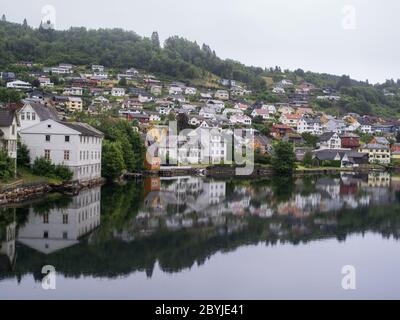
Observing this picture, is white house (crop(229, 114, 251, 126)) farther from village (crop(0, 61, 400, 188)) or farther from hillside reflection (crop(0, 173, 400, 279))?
hillside reflection (crop(0, 173, 400, 279))

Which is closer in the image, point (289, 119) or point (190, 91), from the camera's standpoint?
point (289, 119)

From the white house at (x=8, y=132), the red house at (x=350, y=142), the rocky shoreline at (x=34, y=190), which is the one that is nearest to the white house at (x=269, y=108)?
the red house at (x=350, y=142)

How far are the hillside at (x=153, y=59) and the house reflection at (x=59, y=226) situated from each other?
239 feet

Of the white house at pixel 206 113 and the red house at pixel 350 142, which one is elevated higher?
the white house at pixel 206 113

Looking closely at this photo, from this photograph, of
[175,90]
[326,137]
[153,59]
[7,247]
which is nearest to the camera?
[7,247]

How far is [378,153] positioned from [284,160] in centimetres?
2163

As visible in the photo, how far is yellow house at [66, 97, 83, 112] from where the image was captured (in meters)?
70.8

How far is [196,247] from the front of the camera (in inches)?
631

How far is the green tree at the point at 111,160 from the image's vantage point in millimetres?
35531

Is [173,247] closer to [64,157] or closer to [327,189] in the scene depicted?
[64,157]

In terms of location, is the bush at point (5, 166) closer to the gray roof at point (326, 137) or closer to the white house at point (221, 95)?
the gray roof at point (326, 137)

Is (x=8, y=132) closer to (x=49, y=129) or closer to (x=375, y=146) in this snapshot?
(x=49, y=129)

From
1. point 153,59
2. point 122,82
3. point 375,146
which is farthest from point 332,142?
point 153,59
